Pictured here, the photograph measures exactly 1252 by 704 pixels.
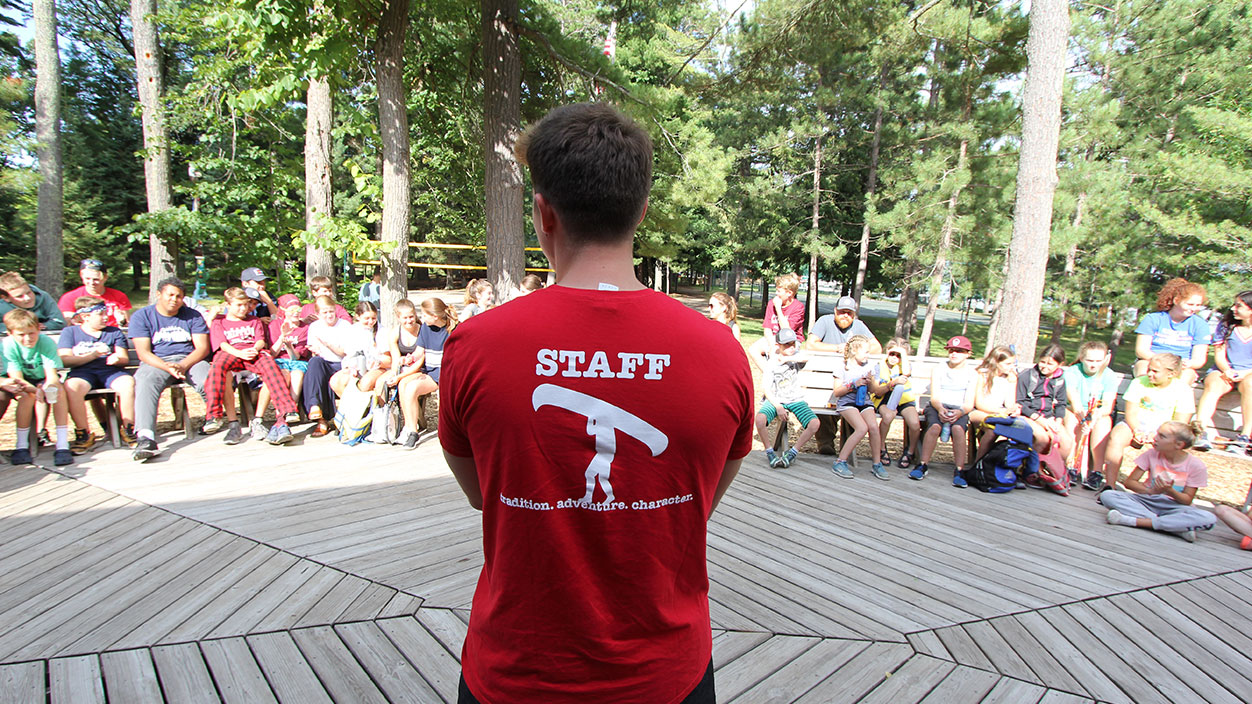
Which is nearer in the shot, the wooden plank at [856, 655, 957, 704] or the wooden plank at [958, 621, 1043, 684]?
the wooden plank at [856, 655, 957, 704]

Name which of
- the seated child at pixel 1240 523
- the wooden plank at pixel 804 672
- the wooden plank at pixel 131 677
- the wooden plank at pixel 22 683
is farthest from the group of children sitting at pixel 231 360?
the seated child at pixel 1240 523

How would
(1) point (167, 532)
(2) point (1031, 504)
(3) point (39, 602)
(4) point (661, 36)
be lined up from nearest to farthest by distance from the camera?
(3) point (39, 602) → (1) point (167, 532) → (2) point (1031, 504) → (4) point (661, 36)

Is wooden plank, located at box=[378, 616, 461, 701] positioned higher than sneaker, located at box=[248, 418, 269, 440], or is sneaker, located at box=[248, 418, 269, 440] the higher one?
sneaker, located at box=[248, 418, 269, 440]

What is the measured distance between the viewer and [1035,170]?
6.98m

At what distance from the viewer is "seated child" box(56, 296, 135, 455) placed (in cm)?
475

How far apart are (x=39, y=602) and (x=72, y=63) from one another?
28.7 metres

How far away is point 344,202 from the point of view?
26328 millimetres

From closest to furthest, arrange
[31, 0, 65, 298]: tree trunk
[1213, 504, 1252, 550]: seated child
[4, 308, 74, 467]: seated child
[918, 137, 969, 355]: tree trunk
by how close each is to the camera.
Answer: [1213, 504, 1252, 550]: seated child
[4, 308, 74, 467]: seated child
[31, 0, 65, 298]: tree trunk
[918, 137, 969, 355]: tree trunk

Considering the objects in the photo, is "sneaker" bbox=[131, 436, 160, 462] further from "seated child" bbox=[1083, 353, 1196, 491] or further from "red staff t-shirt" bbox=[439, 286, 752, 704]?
"seated child" bbox=[1083, 353, 1196, 491]

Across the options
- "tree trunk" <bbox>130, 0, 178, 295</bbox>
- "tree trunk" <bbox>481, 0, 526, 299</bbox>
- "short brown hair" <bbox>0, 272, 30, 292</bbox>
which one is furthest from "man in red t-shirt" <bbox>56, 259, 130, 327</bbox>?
"tree trunk" <bbox>481, 0, 526, 299</bbox>

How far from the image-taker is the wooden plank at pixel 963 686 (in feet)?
7.21

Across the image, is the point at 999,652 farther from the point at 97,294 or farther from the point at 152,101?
the point at 152,101

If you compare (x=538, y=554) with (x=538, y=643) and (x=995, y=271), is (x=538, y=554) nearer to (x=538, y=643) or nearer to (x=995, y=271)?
(x=538, y=643)

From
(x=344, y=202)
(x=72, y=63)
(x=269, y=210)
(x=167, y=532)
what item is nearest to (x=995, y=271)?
(x=269, y=210)
